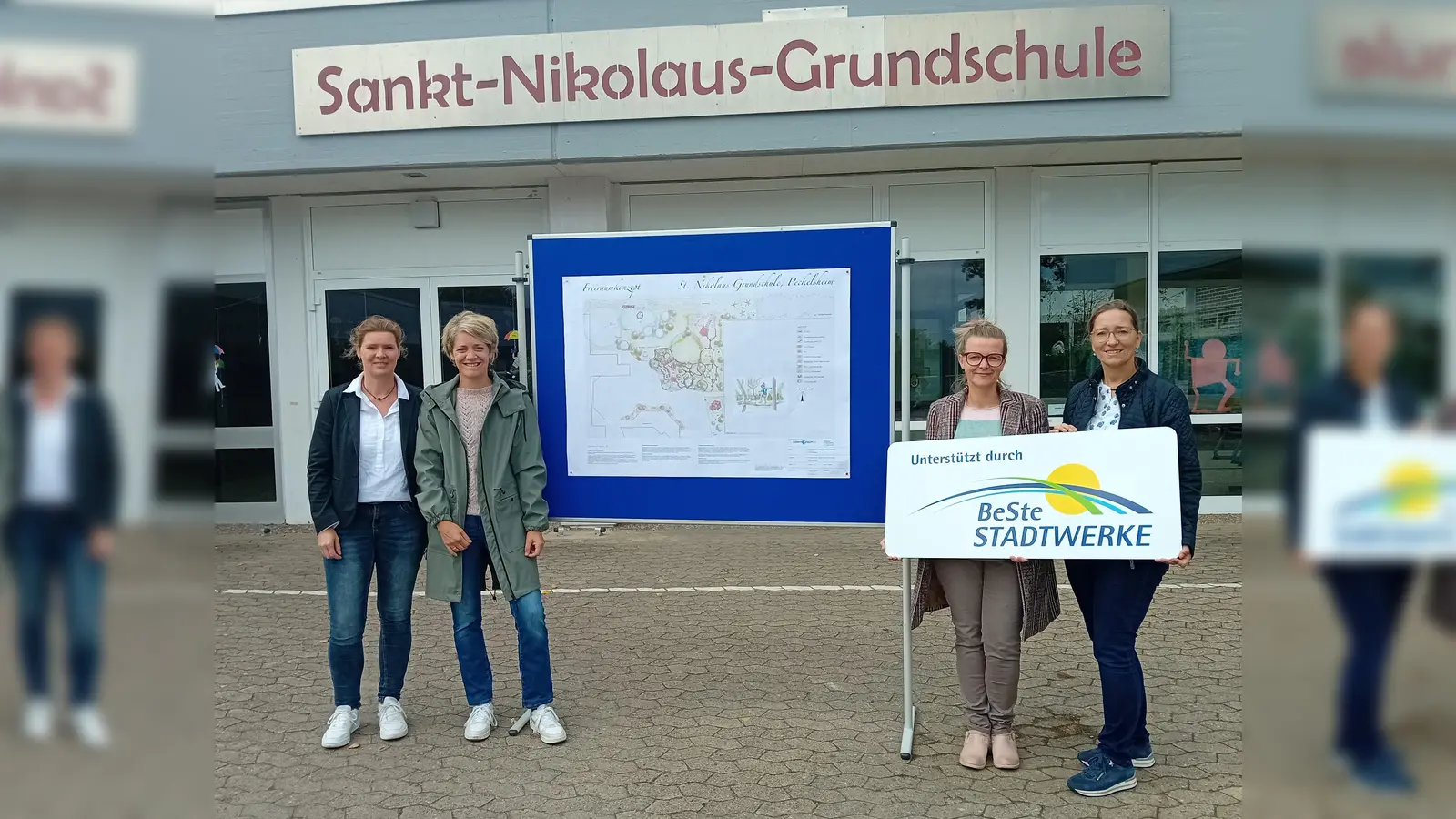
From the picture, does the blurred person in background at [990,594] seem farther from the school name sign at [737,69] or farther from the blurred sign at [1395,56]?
the school name sign at [737,69]

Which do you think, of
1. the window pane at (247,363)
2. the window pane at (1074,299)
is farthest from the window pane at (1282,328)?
the window pane at (247,363)

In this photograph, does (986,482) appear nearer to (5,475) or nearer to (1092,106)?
(5,475)

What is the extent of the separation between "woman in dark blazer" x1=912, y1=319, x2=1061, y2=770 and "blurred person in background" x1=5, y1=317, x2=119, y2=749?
306 cm

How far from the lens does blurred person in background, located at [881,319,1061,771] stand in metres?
3.37

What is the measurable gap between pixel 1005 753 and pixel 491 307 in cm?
712

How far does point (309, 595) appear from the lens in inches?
257

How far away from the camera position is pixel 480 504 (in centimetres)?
373

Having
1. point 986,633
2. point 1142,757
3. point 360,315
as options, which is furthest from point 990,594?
point 360,315

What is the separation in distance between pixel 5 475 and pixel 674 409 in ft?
11.2

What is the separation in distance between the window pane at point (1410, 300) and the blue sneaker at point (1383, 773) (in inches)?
15.0

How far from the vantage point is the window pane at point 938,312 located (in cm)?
865

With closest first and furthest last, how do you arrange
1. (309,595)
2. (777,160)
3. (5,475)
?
(5,475)
(309,595)
(777,160)


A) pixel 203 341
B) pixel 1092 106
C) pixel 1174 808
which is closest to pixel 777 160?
pixel 1092 106

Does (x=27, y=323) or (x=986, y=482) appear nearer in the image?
(x=27, y=323)
